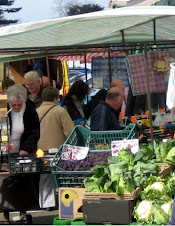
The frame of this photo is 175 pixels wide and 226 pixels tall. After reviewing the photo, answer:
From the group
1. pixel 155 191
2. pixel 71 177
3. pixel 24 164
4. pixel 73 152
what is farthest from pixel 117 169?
pixel 24 164

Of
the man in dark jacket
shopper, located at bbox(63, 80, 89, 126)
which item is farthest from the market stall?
shopper, located at bbox(63, 80, 89, 126)

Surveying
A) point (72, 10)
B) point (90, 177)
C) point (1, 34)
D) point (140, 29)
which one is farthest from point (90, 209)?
point (72, 10)

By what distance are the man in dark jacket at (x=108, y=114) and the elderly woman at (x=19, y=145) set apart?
776 millimetres

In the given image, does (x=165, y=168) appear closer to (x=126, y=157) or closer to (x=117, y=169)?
(x=126, y=157)

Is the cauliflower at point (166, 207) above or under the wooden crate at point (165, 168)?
under

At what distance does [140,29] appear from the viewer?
32.0 feet

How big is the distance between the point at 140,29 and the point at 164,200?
510 centimetres

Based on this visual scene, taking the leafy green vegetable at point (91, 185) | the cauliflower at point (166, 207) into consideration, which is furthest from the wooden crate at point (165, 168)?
the leafy green vegetable at point (91, 185)

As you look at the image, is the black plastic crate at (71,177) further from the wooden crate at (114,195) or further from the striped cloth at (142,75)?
the striped cloth at (142,75)

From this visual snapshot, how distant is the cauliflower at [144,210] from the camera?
15.8 ft

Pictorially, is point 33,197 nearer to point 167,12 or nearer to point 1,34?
point 1,34

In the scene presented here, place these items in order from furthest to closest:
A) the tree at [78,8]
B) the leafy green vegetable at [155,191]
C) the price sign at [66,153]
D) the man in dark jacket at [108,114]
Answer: the tree at [78,8] → the man in dark jacket at [108,114] → the price sign at [66,153] → the leafy green vegetable at [155,191]

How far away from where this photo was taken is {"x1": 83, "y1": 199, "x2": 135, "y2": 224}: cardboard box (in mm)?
4891

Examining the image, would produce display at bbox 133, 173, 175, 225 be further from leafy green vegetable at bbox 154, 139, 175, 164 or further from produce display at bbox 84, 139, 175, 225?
leafy green vegetable at bbox 154, 139, 175, 164
